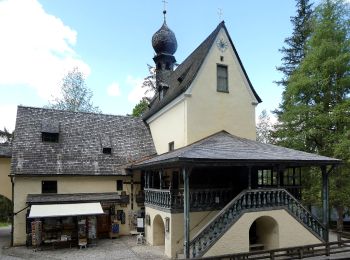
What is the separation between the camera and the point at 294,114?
72.7 ft

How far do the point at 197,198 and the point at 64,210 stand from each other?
7470mm

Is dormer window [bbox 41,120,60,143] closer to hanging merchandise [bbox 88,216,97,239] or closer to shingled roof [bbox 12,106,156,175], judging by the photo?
shingled roof [bbox 12,106,156,175]

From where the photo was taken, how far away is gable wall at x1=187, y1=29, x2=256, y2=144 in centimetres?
1833

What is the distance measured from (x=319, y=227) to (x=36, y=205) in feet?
48.8

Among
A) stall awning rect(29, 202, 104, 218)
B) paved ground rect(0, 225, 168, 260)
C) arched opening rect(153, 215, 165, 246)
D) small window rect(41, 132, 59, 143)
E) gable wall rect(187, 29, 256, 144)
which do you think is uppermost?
gable wall rect(187, 29, 256, 144)

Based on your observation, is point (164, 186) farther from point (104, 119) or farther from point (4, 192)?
point (4, 192)

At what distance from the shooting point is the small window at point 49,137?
68.5ft

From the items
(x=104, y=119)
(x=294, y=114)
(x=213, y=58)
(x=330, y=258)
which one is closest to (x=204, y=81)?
(x=213, y=58)

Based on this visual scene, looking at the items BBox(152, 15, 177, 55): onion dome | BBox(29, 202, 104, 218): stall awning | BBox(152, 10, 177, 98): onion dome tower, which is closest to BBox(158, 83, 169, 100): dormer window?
BBox(152, 10, 177, 98): onion dome tower

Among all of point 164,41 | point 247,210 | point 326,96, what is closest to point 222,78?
point 326,96

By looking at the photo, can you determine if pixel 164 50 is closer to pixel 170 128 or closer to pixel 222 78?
pixel 222 78

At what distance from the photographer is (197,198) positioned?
14898mm

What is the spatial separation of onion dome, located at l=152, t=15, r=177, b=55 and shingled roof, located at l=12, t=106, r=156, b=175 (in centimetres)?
689

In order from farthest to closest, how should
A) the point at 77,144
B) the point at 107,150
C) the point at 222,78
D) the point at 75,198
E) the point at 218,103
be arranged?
the point at 107,150 → the point at 77,144 → the point at 222,78 → the point at 218,103 → the point at 75,198
